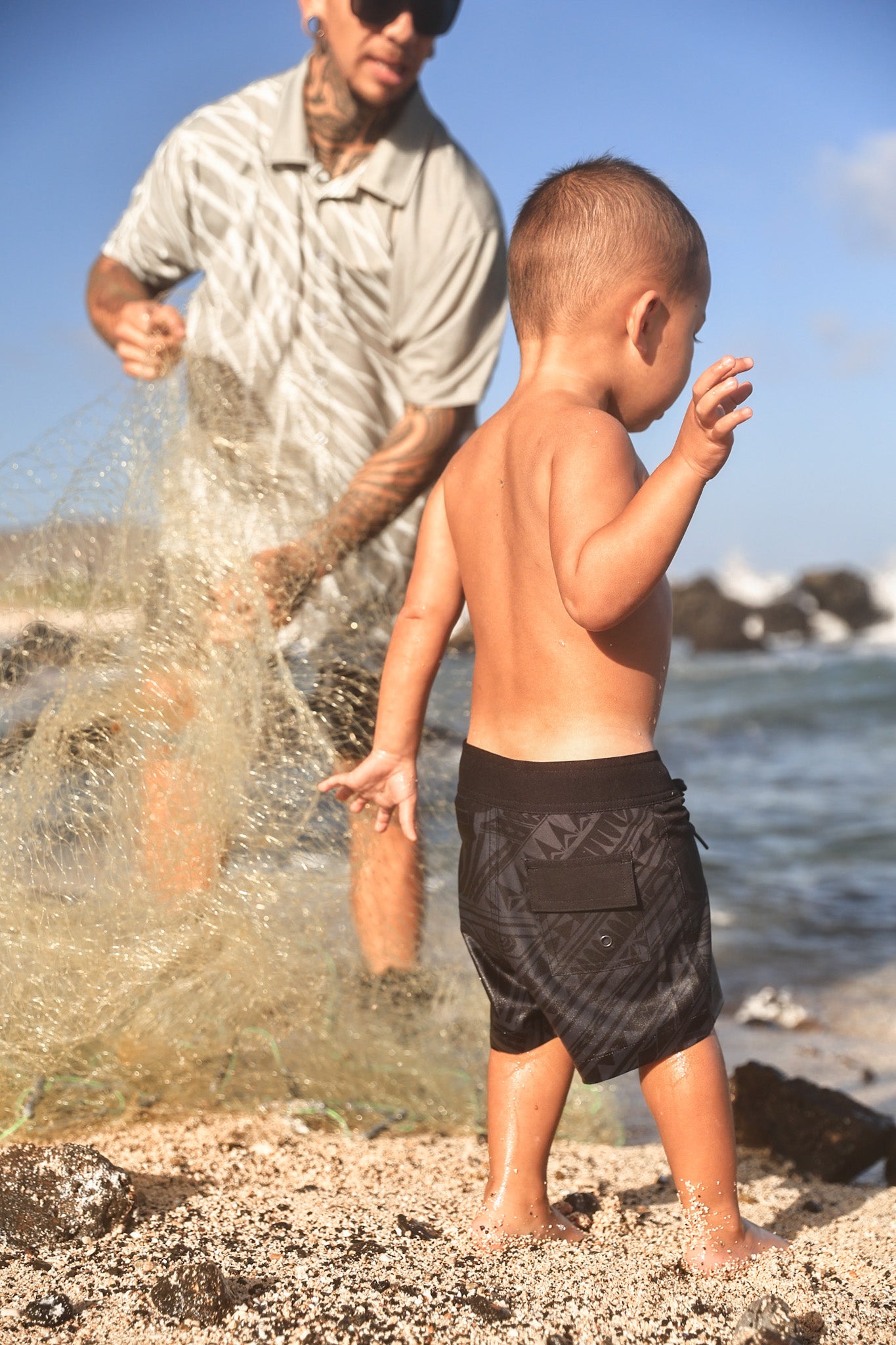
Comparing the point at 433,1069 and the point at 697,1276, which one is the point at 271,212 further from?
the point at 697,1276

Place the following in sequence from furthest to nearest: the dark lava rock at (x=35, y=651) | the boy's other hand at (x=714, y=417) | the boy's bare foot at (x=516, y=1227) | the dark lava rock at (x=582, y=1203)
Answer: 1. the dark lava rock at (x=35, y=651)
2. the dark lava rock at (x=582, y=1203)
3. the boy's bare foot at (x=516, y=1227)
4. the boy's other hand at (x=714, y=417)

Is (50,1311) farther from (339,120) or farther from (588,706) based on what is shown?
(339,120)

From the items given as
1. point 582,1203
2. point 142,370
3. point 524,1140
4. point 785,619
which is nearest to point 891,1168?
point 582,1203

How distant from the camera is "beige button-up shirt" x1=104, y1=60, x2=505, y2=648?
2.89m

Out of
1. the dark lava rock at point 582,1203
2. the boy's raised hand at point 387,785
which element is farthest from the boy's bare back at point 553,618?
the dark lava rock at point 582,1203

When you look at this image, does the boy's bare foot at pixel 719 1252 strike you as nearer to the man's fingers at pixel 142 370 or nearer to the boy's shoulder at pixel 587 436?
the boy's shoulder at pixel 587 436

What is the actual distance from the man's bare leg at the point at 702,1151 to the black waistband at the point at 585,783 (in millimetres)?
411

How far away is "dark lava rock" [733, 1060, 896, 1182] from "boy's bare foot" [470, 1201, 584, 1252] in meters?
0.98

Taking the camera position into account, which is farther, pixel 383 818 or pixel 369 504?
pixel 369 504

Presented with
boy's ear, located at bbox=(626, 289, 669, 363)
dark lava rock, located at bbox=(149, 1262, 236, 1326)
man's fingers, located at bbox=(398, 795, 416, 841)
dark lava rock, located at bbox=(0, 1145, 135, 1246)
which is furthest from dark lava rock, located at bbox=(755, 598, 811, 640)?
dark lava rock, located at bbox=(149, 1262, 236, 1326)

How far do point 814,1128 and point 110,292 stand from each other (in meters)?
2.77

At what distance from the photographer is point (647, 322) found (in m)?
2.04

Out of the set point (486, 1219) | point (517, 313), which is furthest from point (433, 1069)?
point (517, 313)

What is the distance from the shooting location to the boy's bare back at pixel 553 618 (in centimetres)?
190
